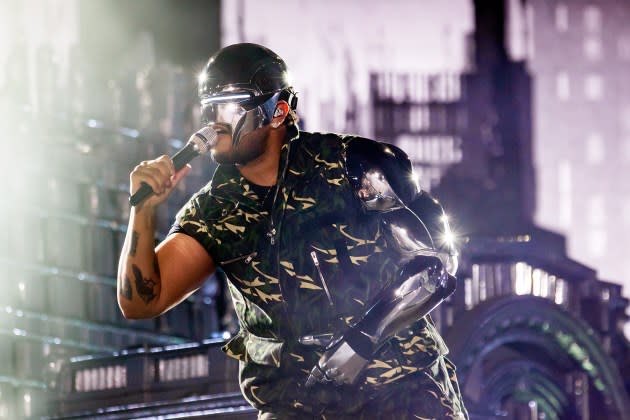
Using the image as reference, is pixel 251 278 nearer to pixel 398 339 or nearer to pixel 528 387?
pixel 398 339

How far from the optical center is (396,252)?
356cm

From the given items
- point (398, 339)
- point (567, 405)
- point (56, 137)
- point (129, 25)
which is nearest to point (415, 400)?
point (398, 339)

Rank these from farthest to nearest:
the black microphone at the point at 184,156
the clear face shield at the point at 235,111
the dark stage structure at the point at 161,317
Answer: the dark stage structure at the point at 161,317 < the clear face shield at the point at 235,111 < the black microphone at the point at 184,156

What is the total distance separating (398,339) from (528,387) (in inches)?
243

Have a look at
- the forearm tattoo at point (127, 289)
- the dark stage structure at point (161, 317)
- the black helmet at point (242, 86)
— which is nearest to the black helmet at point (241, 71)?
the black helmet at point (242, 86)

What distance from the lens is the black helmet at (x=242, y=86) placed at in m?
3.63

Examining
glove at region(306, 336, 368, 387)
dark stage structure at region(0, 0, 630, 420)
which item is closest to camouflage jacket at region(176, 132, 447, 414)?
glove at region(306, 336, 368, 387)

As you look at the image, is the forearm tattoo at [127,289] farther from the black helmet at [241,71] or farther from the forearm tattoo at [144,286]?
the black helmet at [241,71]

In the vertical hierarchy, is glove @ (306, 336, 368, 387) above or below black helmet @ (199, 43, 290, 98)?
below

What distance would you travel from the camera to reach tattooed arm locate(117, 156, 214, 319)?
329cm

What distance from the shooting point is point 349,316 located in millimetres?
3514

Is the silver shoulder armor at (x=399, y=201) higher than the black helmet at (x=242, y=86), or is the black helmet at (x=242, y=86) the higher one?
the black helmet at (x=242, y=86)

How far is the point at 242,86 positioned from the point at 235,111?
0.10 meters

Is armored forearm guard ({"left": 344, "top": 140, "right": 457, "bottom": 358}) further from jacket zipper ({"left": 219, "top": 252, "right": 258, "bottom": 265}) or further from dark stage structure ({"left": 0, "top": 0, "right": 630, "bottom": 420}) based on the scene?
dark stage structure ({"left": 0, "top": 0, "right": 630, "bottom": 420})
